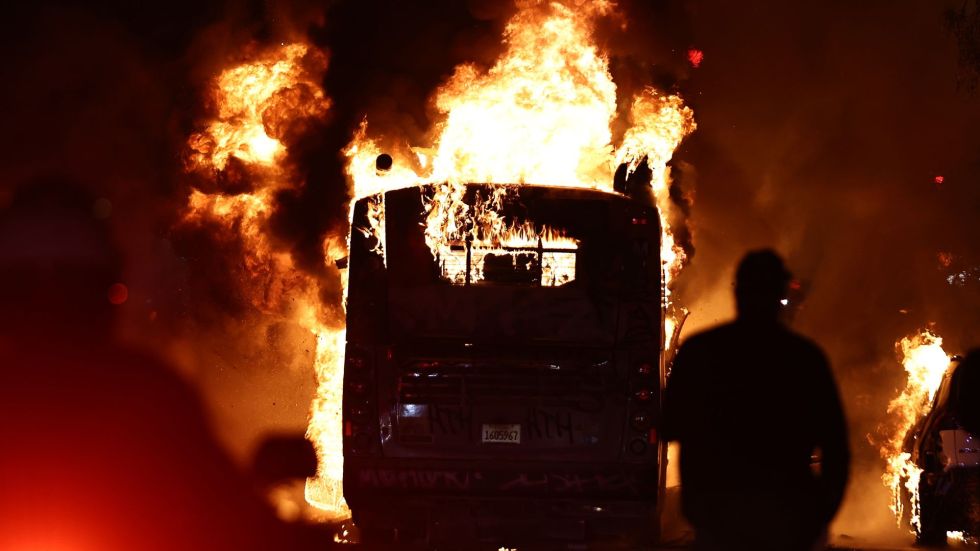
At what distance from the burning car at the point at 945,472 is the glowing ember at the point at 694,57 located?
25.5ft

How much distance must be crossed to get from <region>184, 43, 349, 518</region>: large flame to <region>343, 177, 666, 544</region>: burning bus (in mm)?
7439

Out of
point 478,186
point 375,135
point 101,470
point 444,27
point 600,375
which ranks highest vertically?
point 444,27

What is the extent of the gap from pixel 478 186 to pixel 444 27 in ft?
28.8

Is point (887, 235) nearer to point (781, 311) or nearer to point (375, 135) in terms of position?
point (375, 135)

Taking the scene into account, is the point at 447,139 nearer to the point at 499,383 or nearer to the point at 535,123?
the point at 535,123

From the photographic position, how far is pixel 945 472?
13.1 metres

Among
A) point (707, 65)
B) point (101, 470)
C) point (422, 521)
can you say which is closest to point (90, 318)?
point (101, 470)

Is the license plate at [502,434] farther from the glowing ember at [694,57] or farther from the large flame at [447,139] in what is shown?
the glowing ember at [694,57]

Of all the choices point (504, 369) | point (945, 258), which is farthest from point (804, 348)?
point (945, 258)

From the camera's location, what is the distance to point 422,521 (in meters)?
10.6

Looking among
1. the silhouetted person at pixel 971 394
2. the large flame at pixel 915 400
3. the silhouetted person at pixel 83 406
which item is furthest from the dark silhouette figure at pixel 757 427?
the silhouetted person at pixel 83 406

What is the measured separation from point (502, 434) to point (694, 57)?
1106 cm

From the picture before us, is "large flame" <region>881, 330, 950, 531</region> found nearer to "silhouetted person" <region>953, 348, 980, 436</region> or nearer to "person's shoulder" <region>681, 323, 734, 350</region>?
"silhouetted person" <region>953, 348, 980, 436</region>

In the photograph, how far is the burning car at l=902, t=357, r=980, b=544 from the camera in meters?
13.0
